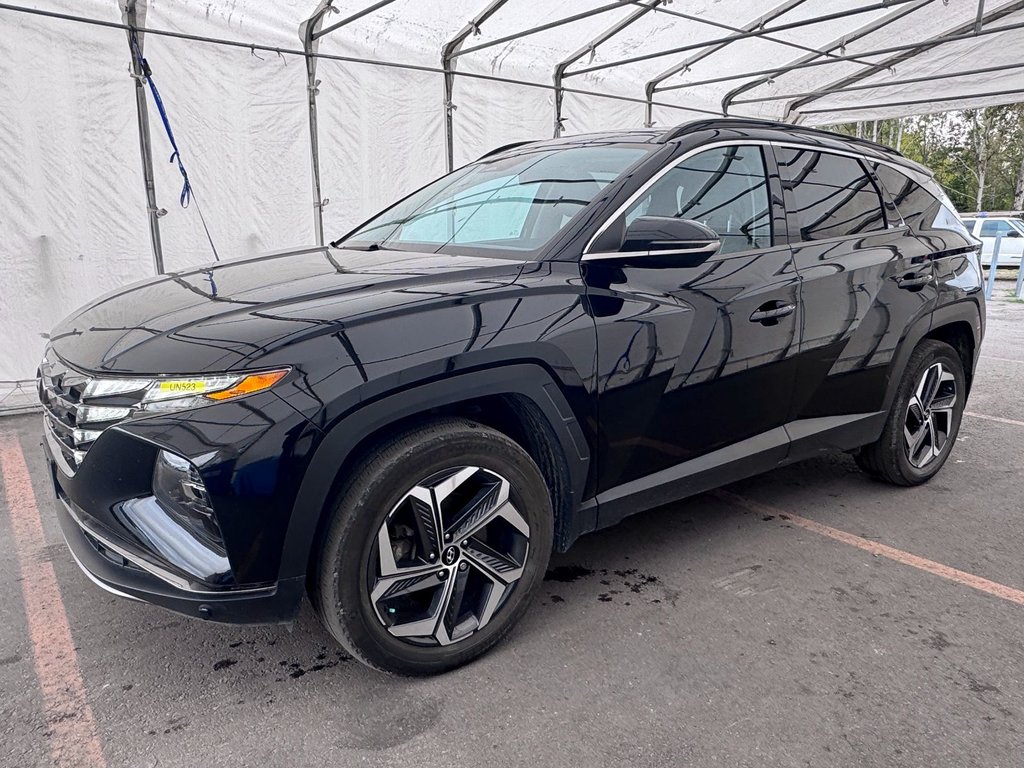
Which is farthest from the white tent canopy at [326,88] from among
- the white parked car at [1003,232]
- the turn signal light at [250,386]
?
the white parked car at [1003,232]

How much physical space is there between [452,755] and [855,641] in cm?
137

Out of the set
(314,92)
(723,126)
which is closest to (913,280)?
(723,126)

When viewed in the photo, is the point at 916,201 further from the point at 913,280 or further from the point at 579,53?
the point at 579,53

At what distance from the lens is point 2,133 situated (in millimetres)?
5445

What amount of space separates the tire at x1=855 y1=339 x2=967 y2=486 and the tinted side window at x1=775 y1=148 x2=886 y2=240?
0.72m

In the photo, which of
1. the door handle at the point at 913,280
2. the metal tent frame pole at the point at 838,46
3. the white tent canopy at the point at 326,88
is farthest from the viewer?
the metal tent frame pole at the point at 838,46

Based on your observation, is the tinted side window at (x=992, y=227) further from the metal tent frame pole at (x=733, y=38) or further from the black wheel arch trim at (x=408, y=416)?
the black wheel arch trim at (x=408, y=416)

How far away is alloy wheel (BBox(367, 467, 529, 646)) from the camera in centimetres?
204

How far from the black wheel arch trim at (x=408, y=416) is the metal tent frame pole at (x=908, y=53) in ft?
28.1

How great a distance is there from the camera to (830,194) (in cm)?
322

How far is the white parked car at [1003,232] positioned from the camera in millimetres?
16719

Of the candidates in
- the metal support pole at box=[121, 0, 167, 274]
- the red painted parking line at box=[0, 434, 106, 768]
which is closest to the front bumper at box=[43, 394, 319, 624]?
the red painted parking line at box=[0, 434, 106, 768]

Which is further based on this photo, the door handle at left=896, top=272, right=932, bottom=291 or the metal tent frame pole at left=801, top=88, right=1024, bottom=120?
the metal tent frame pole at left=801, top=88, right=1024, bottom=120

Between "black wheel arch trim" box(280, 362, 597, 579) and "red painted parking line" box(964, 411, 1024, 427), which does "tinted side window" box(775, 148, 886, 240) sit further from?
"red painted parking line" box(964, 411, 1024, 427)
